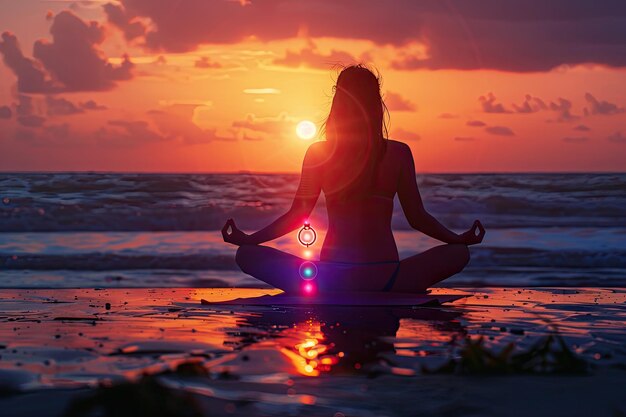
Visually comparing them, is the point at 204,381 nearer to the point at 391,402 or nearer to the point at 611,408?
the point at 391,402

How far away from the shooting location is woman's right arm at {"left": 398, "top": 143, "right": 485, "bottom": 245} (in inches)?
278

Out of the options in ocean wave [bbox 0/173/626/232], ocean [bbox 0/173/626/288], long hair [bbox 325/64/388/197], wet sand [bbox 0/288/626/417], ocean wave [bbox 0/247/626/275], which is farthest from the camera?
ocean wave [bbox 0/173/626/232]

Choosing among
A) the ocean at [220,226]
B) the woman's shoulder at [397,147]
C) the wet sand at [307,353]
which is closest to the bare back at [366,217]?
the woman's shoulder at [397,147]

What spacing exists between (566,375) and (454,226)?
16667mm

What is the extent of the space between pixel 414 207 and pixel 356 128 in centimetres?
79

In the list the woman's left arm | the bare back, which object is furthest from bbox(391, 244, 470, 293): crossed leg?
the woman's left arm

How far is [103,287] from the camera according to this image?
9188 mm

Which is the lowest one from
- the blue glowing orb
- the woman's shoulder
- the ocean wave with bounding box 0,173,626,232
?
the blue glowing orb

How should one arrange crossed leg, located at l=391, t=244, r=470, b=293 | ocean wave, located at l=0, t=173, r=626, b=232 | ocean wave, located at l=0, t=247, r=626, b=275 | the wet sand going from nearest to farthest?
the wet sand < crossed leg, located at l=391, t=244, r=470, b=293 < ocean wave, located at l=0, t=247, r=626, b=275 < ocean wave, located at l=0, t=173, r=626, b=232

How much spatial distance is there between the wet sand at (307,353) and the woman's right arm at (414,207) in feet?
1.94

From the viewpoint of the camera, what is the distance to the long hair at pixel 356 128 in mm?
6887

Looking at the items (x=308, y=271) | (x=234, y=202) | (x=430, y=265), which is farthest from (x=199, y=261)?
(x=234, y=202)

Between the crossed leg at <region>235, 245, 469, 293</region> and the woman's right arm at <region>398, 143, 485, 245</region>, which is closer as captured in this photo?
the woman's right arm at <region>398, 143, 485, 245</region>

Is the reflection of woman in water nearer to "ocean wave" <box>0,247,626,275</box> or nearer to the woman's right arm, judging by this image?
the woman's right arm
